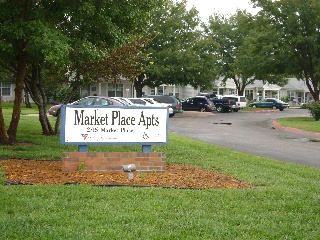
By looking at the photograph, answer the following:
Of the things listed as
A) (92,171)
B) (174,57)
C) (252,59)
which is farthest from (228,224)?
(174,57)

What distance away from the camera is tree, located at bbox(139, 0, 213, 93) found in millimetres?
41562

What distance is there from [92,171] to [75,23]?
4.99 metres

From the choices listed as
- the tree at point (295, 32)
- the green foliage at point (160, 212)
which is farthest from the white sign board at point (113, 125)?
the tree at point (295, 32)

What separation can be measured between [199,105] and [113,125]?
36.6 m

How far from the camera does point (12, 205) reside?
662 centimetres

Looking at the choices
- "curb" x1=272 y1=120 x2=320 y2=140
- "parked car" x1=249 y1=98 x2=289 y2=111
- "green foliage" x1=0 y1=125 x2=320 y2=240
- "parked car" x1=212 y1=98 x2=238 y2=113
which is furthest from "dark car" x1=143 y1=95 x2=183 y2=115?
"green foliage" x1=0 y1=125 x2=320 y2=240

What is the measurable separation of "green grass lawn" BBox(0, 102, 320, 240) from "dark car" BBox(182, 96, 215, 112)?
120ft

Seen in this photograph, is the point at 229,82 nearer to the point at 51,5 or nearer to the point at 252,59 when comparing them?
the point at 252,59

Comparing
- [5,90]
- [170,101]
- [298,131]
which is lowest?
[298,131]

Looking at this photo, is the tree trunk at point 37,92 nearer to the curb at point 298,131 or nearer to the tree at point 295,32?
the curb at point 298,131

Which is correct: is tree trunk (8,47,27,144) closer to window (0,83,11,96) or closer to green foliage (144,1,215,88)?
green foliage (144,1,215,88)

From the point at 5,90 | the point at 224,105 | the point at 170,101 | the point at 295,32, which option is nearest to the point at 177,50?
the point at 170,101

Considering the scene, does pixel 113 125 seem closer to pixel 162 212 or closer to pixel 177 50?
pixel 162 212

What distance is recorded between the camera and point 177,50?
1670 inches
